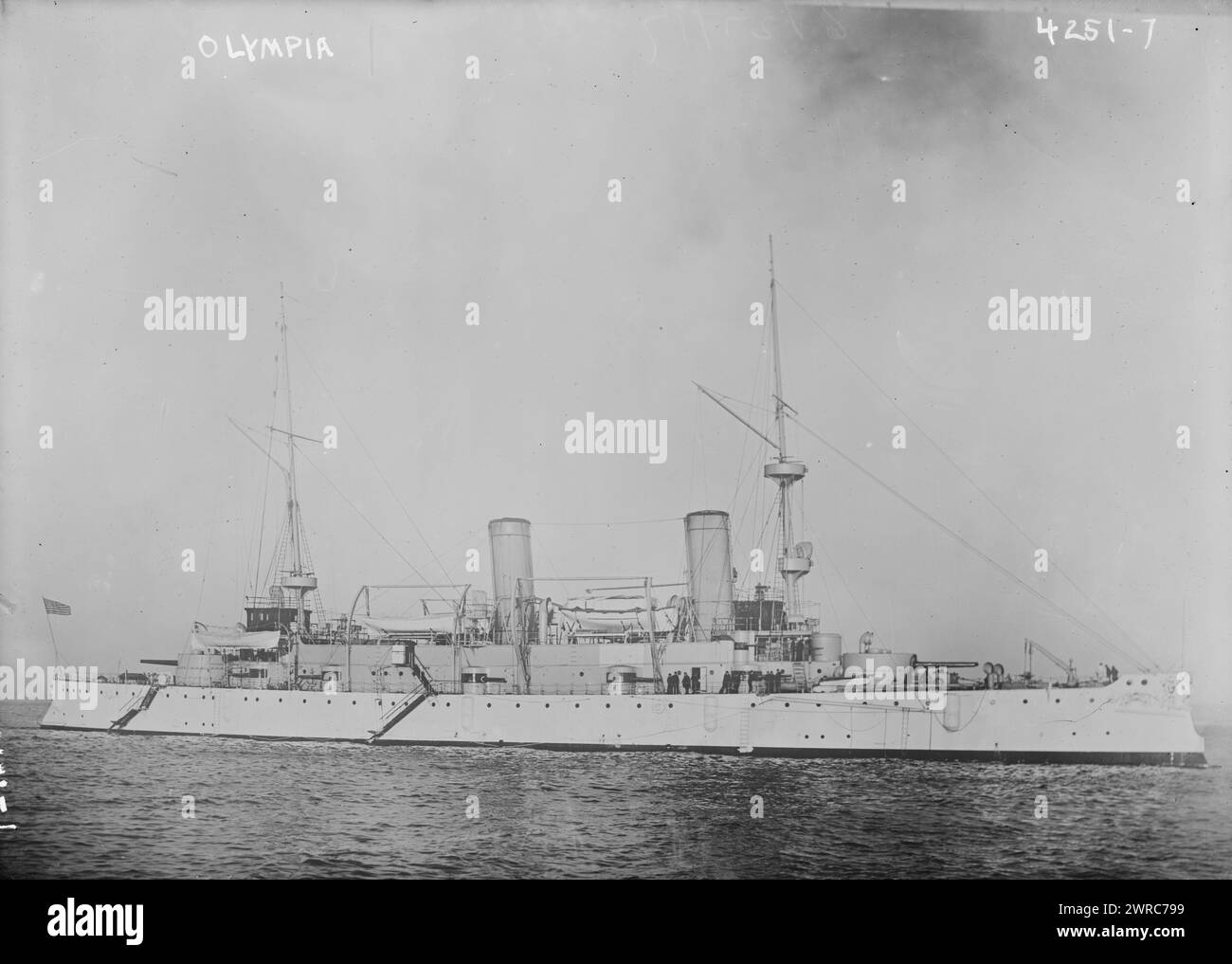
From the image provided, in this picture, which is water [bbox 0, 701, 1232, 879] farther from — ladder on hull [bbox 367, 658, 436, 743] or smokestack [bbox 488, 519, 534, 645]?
smokestack [bbox 488, 519, 534, 645]

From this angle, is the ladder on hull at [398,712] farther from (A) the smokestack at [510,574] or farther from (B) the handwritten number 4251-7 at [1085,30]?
(B) the handwritten number 4251-7 at [1085,30]

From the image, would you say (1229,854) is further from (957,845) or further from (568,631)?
(568,631)

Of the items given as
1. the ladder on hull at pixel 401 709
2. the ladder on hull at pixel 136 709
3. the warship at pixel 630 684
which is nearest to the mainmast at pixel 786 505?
the warship at pixel 630 684

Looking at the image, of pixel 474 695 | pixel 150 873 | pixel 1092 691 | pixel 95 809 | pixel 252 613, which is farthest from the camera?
pixel 252 613

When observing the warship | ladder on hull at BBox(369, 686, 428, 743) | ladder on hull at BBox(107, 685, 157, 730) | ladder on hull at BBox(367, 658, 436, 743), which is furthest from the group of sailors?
ladder on hull at BBox(107, 685, 157, 730)

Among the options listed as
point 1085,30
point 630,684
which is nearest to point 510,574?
point 630,684

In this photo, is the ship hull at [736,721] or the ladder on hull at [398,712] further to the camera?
the ladder on hull at [398,712]

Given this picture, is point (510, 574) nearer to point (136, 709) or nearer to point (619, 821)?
point (619, 821)
